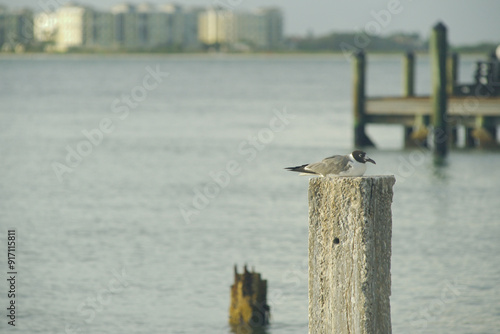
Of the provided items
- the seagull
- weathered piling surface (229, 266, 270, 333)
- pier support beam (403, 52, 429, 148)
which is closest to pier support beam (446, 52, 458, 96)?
pier support beam (403, 52, 429, 148)

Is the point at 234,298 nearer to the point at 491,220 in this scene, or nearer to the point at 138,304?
the point at 138,304

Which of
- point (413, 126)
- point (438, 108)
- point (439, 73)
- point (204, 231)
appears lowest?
point (204, 231)

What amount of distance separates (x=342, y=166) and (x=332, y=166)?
0.13 m

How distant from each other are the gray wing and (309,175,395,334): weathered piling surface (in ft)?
1.61

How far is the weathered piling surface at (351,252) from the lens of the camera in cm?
554

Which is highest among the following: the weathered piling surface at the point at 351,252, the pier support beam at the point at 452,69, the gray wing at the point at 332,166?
the pier support beam at the point at 452,69

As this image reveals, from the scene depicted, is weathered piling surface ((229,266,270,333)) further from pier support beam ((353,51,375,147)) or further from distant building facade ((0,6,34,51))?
distant building facade ((0,6,34,51))

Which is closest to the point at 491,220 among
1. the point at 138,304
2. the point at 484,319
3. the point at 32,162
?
the point at 484,319

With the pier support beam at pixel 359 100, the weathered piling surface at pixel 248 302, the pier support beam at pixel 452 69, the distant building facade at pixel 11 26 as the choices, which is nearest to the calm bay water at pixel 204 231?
the weathered piling surface at pixel 248 302

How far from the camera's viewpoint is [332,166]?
621 centimetres

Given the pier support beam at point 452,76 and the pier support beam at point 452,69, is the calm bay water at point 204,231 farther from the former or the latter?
the pier support beam at point 452,69

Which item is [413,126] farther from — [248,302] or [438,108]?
[248,302]

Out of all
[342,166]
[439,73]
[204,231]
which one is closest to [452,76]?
[439,73]

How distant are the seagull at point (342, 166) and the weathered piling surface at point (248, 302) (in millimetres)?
3875
